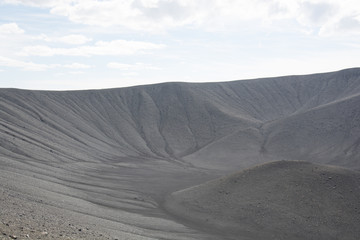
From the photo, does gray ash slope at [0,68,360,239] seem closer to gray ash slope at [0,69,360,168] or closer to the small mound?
gray ash slope at [0,69,360,168]

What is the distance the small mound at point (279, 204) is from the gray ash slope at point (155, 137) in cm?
397

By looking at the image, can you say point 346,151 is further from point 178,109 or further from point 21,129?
point 21,129

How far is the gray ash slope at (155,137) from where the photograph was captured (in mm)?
44500

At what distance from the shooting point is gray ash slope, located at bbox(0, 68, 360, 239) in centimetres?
4450

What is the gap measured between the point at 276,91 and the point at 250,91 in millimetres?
10166

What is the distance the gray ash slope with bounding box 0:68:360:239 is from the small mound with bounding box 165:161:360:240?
3.97 meters

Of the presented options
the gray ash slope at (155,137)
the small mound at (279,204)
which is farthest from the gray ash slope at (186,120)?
the small mound at (279,204)

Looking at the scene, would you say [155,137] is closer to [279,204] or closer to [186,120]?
[186,120]

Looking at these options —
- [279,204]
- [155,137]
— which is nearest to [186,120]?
[155,137]

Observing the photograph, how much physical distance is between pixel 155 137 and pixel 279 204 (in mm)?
70616

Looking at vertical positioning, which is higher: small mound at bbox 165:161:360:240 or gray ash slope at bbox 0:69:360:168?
gray ash slope at bbox 0:69:360:168

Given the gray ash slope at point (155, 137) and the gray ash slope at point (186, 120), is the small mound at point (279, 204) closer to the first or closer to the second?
the gray ash slope at point (155, 137)

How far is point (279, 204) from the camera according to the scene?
128 ft

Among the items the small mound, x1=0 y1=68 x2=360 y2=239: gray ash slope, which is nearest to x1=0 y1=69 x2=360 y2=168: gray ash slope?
x1=0 y1=68 x2=360 y2=239: gray ash slope
